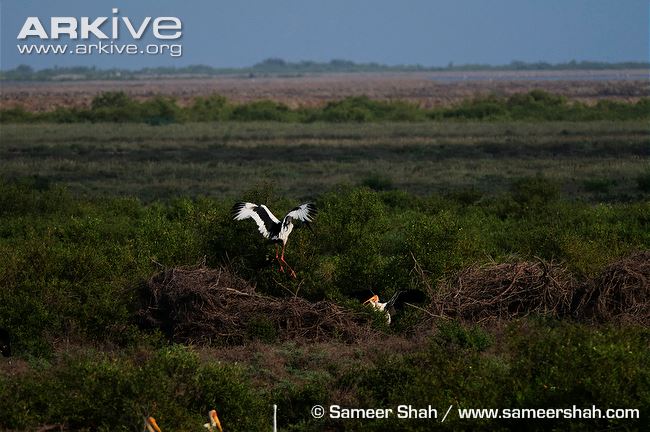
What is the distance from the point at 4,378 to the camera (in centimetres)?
880

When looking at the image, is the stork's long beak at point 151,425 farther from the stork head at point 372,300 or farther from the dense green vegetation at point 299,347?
the stork head at point 372,300

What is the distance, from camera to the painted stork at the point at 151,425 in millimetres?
6929

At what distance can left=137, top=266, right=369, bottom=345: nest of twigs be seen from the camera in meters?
10.4

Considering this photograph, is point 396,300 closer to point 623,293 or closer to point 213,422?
point 623,293

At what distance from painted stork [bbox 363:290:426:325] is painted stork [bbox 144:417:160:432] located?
3.97 metres

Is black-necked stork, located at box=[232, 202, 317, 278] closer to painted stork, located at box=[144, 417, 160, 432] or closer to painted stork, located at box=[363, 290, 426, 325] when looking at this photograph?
painted stork, located at box=[363, 290, 426, 325]

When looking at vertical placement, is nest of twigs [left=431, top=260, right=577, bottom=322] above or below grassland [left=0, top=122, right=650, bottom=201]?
above

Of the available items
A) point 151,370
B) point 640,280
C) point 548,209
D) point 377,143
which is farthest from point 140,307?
point 377,143

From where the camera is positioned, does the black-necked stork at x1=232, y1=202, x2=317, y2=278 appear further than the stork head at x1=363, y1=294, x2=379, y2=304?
No

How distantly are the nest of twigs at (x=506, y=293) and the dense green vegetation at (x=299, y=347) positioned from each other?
0.47 m

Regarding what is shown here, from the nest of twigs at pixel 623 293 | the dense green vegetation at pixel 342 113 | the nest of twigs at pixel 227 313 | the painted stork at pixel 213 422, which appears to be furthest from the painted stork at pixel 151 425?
the dense green vegetation at pixel 342 113

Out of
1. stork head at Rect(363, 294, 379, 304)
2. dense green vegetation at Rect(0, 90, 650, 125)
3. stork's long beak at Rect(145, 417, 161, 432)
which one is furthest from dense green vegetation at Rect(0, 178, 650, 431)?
dense green vegetation at Rect(0, 90, 650, 125)

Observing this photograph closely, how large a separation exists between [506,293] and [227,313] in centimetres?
267

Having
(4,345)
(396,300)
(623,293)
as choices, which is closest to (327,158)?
(396,300)
